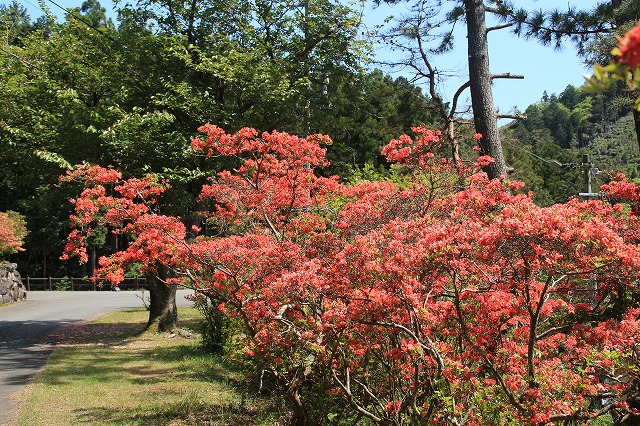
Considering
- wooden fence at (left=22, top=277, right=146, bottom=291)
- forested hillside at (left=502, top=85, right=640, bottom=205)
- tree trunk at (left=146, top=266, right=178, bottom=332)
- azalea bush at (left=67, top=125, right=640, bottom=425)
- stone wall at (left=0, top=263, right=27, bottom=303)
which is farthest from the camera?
wooden fence at (left=22, top=277, right=146, bottom=291)

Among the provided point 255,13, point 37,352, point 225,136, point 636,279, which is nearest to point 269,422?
point 225,136

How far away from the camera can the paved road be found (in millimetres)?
8570

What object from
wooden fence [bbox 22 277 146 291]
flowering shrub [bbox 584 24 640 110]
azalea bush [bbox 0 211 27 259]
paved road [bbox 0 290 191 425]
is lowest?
paved road [bbox 0 290 191 425]

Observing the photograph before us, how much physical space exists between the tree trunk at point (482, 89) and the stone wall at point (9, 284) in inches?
756

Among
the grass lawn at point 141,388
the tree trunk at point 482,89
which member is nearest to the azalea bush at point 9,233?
the grass lawn at point 141,388

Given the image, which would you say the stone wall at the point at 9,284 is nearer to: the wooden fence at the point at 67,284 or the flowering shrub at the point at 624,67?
the wooden fence at the point at 67,284

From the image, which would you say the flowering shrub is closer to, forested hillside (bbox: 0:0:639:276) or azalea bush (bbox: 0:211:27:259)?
forested hillside (bbox: 0:0:639:276)

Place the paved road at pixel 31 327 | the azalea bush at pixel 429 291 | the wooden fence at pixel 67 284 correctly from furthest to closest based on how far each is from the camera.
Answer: the wooden fence at pixel 67 284 < the paved road at pixel 31 327 < the azalea bush at pixel 429 291

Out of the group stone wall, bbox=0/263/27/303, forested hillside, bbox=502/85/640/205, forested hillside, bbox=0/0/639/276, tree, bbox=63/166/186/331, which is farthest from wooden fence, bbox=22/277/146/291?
tree, bbox=63/166/186/331

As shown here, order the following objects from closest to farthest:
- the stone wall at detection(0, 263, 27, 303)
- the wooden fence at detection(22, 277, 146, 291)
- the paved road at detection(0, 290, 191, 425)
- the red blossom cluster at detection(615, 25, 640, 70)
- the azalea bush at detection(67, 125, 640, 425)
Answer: the red blossom cluster at detection(615, 25, 640, 70) → the azalea bush at detection(67, 125, 640, 425) → the paved road at detection(0, 290, 191, 425) → the stone wall at detection(0, 263, 27, 303) → the wooden fence at detection(22, 277, 146, 291)

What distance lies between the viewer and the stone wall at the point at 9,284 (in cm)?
2106

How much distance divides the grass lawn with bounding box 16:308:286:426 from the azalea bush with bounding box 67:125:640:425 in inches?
41.6

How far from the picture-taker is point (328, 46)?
1308cm

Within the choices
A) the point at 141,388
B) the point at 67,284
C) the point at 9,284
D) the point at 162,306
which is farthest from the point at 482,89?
the point at 67,284
